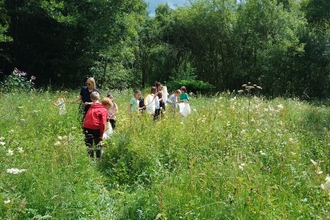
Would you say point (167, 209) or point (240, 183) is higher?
point (240, 183)

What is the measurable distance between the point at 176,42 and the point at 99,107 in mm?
26478

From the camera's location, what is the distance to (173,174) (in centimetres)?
477

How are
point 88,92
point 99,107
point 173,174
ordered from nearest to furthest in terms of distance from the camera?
point 173,174 < point 99,107 < point 88,92

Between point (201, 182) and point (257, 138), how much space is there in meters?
2.25

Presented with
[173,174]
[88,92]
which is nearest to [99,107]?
[88,92]

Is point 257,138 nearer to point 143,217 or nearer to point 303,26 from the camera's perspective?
point 143,217

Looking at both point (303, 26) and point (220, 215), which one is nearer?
point (220, 215)

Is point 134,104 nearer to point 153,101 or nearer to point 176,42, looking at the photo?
point 153,101

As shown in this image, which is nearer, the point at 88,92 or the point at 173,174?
the point at 173,174

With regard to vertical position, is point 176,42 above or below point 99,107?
above

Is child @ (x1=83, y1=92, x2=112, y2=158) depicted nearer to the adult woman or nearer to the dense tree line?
the adult woman

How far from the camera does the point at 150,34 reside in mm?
33688

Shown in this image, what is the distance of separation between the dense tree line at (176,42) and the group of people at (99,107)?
327 inches

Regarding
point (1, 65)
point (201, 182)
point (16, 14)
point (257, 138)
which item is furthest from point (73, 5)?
point (201, 182)
